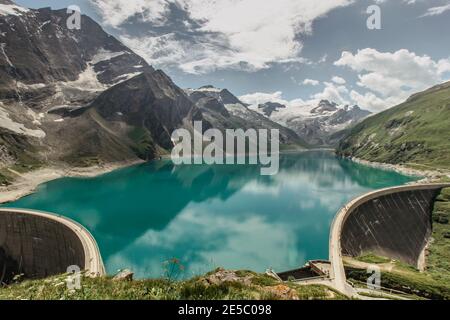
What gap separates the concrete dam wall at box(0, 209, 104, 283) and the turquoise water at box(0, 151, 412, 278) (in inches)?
386

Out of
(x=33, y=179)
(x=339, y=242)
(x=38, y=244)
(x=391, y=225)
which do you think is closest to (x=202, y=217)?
(x=339, y=242)

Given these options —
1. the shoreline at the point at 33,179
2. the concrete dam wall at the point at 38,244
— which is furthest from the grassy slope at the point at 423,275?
the shoreline at the point at 33,179

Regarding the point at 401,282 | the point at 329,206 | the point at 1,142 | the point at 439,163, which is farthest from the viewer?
the point at 439,163

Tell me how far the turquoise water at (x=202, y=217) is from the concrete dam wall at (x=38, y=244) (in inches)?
386

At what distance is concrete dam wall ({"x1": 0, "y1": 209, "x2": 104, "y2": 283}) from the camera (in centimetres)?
5309

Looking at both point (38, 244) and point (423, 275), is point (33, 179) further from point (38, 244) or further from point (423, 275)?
point (423, 275)

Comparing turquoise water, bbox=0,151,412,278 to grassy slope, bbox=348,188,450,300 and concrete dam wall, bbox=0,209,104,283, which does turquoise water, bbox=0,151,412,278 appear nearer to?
concrete dam wall, bbox=0,209,104,283

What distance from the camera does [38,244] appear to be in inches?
2317

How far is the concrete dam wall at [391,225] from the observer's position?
7288 cm

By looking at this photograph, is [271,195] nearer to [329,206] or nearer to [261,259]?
[329,206]

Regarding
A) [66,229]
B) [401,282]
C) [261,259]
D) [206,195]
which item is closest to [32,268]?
[66,229]

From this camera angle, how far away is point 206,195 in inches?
5842
